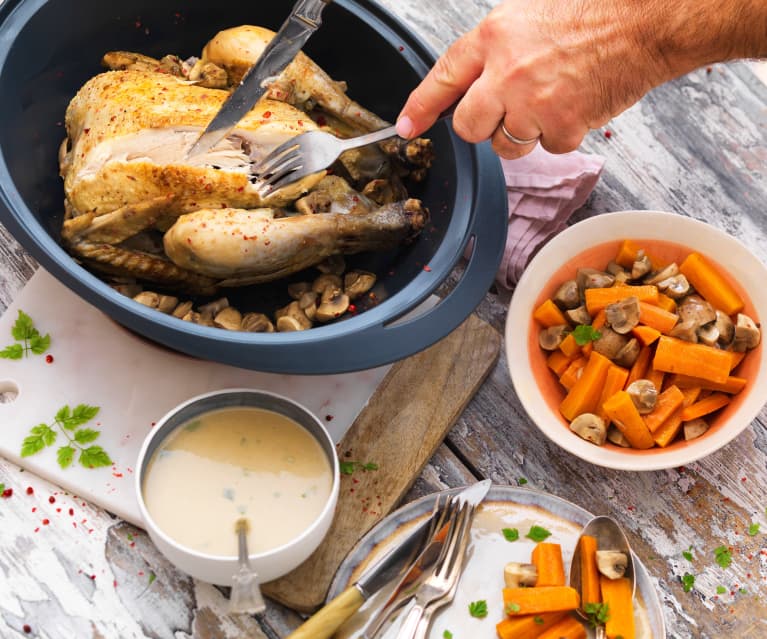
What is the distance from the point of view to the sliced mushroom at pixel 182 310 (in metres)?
1.69

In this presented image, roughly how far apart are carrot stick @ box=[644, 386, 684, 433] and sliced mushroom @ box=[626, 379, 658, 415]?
0.05 ft

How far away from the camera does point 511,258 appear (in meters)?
1.91

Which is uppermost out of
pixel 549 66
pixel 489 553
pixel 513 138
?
pixel 549 66

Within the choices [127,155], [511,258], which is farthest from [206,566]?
[511,258]

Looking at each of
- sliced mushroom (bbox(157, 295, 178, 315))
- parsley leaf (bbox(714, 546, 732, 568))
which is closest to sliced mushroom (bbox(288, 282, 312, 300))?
sliced mushroom (bbox(157, 295, 178, 315))

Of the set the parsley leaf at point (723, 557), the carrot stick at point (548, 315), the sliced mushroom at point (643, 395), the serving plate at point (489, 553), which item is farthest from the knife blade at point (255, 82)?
the parsley leaf at point (723, 557)

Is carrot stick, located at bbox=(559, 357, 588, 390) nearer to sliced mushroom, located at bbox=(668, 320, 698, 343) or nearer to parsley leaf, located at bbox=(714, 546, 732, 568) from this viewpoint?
sliced mushroom, located at bbox=(668, 320, 698, 343)

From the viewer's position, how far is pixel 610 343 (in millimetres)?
1724

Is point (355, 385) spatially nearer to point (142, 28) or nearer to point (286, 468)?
point (286, 468)

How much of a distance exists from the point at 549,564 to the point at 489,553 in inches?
4.4

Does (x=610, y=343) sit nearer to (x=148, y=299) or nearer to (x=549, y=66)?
(x=549, y=66)

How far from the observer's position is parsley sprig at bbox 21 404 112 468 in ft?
5.51

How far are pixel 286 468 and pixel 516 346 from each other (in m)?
0.49

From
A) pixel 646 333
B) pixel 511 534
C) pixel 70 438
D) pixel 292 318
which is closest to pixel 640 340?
pixel 646 333
